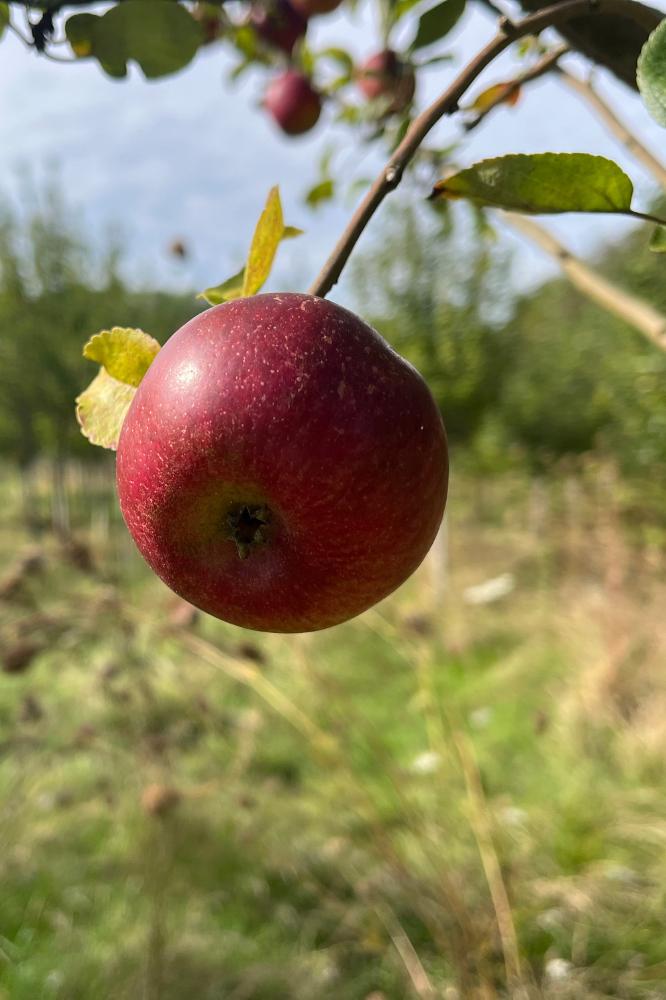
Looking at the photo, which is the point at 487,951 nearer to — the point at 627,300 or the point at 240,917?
the point at 240,917

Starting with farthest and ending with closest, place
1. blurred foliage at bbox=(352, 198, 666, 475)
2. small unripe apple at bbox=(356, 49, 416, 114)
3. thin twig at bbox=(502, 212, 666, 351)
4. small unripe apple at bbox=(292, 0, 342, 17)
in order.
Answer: blurred foliage at bbox=(352, 198, 666, 475) < small unripe apple at bbox=(292, 0, 342, 17) < small unripe apple at bbox=(356, 49, 416, 114) < thin twig at bbox=(502, 212, 666, 351)

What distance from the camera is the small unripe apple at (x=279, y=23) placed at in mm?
906

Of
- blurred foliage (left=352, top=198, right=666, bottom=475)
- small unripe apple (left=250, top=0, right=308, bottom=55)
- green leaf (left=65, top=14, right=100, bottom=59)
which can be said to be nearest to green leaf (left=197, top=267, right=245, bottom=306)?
green leaf (left=65, top=14, right=100, bottom=59)

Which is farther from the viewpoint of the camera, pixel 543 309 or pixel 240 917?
pixel 543 309

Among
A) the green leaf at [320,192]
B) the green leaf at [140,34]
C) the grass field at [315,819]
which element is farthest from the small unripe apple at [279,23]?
the grass field at [315,819]

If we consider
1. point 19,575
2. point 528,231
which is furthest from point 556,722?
point 528,231

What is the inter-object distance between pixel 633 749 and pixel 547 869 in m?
1.00

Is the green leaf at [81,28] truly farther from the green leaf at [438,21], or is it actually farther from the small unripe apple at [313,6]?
the small unripe apple at [313,6]

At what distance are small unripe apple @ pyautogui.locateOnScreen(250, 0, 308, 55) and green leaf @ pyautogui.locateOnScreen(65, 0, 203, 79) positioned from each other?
18.6 inches

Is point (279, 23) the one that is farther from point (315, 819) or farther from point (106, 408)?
point (315, 819)

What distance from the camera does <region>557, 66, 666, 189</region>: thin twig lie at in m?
0.76

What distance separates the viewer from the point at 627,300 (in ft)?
2.57

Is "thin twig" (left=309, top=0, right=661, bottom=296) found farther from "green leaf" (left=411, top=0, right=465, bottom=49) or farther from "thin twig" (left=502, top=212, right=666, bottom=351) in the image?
"thin twig" (left=502, top=212, right=666, bottom=351)

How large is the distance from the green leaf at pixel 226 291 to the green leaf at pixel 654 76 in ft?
0.70
